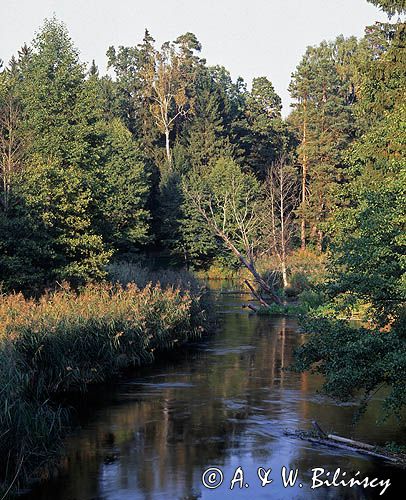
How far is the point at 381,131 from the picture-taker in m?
27.4

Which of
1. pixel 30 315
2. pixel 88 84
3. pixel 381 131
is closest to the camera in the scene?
pixel 30 315

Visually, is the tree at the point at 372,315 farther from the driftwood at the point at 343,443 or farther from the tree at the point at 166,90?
the tree at the point at 166,90

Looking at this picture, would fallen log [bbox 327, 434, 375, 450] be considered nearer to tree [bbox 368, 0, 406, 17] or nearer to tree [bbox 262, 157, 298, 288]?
tree [bbox 368, 0, 406, 17]

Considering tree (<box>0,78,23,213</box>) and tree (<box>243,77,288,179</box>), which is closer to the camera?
tree (<box>0,78,23,213</box>)

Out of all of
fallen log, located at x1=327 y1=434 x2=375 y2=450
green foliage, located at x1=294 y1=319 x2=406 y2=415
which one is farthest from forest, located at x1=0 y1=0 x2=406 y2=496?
fallen log, located at x1=327 y1=434 x2=375 y2=450

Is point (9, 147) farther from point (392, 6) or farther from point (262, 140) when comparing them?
point (262, 140)

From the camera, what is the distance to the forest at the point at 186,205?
13094 millimetres

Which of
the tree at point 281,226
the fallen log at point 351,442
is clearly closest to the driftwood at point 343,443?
the fallen log at point 351,442

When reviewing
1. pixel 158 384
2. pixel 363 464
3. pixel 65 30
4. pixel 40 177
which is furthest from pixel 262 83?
pixel 363 464

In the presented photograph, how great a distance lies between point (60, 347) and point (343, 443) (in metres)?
7.02

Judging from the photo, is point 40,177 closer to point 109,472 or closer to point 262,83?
point 109,472

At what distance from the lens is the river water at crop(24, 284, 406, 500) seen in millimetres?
11445

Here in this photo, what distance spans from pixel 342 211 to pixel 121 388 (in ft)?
44.7

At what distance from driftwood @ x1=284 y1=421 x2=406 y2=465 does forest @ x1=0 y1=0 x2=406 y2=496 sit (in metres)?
0.93
